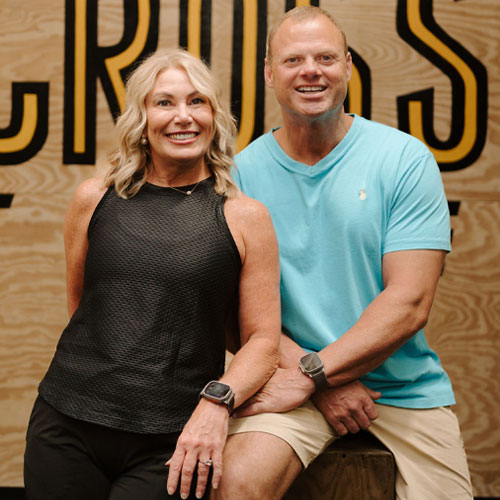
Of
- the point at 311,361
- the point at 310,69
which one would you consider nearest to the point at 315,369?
the point at 311,361

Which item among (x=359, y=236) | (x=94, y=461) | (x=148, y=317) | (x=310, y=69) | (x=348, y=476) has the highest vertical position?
(x=310, y=69)

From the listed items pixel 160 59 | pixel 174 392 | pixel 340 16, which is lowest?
pixel 174 392

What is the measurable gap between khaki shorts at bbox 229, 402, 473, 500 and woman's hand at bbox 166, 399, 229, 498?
0.51 feet

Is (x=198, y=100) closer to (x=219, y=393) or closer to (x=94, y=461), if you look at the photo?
(x=219, y=393)

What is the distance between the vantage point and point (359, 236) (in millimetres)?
1708

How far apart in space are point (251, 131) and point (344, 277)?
4.29 ft

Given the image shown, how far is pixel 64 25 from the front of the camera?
2.86 m

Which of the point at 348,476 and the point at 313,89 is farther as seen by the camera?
the point at 313,89

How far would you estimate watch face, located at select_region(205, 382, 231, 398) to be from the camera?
144 centimetres

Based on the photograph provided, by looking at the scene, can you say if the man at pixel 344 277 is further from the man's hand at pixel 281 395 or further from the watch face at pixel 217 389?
the watch face at pixel 217 389

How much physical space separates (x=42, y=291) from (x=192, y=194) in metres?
1.50

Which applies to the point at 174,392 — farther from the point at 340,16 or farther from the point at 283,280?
the point at 340,16

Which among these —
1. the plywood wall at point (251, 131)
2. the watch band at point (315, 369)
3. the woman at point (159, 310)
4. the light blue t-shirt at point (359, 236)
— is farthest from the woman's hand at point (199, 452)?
the plywood wall at point (251, 131)

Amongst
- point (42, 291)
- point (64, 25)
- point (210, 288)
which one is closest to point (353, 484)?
point (210, 288)
